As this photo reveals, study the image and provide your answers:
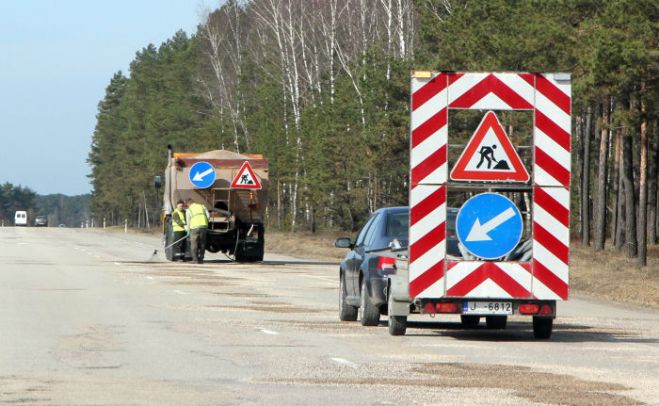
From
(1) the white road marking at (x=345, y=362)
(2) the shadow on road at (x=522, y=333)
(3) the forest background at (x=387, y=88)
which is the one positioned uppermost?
(3) the forest background at (x=387, y=88)

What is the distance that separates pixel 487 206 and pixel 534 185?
1.93ft

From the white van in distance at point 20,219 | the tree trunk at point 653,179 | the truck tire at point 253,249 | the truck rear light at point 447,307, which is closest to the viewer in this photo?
the truck rear light at point 447,307

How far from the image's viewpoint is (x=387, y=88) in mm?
56344

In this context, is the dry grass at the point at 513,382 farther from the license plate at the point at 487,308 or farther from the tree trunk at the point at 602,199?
the tree trunk at the point at 602,199

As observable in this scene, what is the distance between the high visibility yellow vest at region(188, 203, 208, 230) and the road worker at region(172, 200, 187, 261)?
74cm

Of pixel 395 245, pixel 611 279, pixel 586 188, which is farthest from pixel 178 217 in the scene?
pixel 586 188

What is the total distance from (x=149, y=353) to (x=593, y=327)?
7121 mm

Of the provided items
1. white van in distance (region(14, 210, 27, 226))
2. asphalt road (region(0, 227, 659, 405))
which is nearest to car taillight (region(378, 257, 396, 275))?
asphalt road (region(0, 227, 659, 405))

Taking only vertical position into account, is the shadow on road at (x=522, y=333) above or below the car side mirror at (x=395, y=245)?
below

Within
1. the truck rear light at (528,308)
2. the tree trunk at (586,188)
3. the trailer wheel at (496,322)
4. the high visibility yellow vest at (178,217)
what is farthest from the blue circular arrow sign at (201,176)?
the tree trunk at (586,188)

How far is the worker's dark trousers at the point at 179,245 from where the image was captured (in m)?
40.1

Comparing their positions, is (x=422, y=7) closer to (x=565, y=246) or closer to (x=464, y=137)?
(x=464, y=137)

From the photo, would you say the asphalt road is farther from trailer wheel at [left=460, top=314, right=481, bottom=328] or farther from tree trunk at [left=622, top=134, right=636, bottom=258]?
tree trunk at [left=622, top=134, right=636, bottom=258]

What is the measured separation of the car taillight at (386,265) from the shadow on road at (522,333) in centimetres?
78
